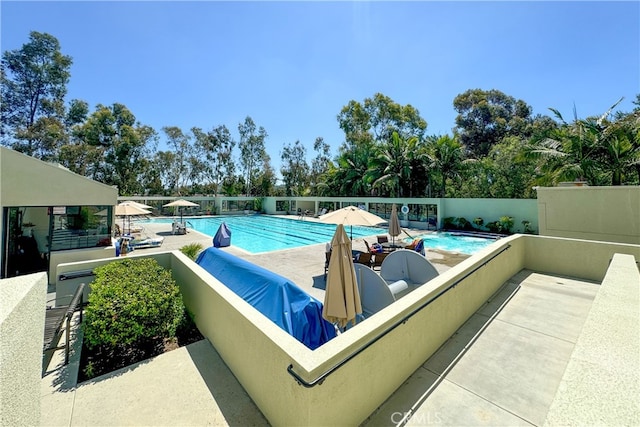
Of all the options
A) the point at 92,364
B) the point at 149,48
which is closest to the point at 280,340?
the point at 92,364

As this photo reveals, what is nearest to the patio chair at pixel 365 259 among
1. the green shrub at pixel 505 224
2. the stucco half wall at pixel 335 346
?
the stucco half wall at pixel 335 346

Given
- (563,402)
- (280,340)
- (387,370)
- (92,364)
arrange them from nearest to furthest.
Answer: (563,402) → (280,340) → (387,370) → (92,364)

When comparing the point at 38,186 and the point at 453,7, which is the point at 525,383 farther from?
the point at 38,186

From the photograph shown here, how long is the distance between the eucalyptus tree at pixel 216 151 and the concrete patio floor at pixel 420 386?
4378cm

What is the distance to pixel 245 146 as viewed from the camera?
147 feet

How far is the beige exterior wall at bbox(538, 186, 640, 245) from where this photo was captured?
8031 mm

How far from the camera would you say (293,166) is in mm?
44156

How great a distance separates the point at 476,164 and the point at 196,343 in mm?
26360

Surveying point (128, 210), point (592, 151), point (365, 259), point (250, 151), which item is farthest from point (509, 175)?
point (250, 151)

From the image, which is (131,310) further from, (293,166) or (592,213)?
(293,166)

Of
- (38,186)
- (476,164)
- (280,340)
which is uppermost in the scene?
(476,164)

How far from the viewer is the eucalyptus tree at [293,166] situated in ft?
144

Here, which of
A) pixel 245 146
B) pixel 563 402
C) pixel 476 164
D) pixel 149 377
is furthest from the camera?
pixel 245 146

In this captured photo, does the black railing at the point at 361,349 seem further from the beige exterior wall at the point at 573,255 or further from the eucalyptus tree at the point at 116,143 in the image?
the eucalyptus tree at the point at 116,143
